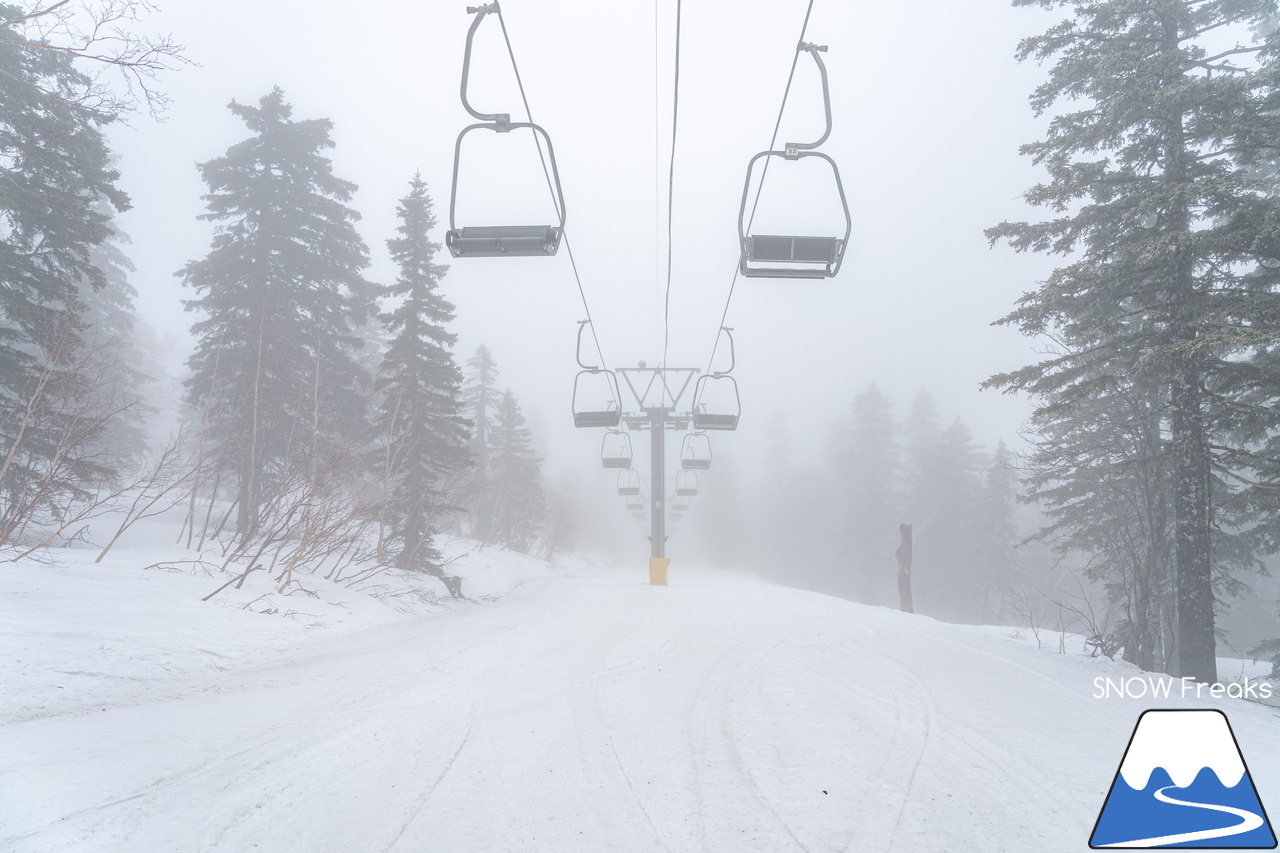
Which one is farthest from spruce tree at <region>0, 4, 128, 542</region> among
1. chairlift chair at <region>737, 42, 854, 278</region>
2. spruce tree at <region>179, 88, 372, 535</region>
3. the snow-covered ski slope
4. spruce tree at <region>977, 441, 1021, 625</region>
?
spruce tree at <region>977, 441, 1021, 625</region>

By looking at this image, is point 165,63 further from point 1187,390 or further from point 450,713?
point 1187,390

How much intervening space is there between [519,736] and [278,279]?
1731 centimetres

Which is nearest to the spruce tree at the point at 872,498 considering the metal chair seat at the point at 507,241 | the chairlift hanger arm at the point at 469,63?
the metal chair seat at the point at 507,241

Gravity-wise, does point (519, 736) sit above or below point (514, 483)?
above

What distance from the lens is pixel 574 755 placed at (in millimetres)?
3877

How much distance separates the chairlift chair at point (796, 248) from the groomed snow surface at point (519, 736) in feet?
12.3

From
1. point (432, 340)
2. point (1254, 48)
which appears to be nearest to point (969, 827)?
point (1254, 48)

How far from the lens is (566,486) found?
5966cm

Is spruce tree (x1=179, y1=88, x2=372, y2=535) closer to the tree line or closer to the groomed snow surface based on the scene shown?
the tree line

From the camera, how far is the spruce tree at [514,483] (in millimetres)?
31781

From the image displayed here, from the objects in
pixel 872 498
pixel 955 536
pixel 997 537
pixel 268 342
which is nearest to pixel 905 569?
pixel 997 537

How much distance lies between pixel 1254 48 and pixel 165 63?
13713 millimetres

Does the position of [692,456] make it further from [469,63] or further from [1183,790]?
[1183,790]

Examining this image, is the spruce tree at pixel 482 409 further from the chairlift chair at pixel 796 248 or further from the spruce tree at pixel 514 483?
the chairlift chair at pixel 796 248
